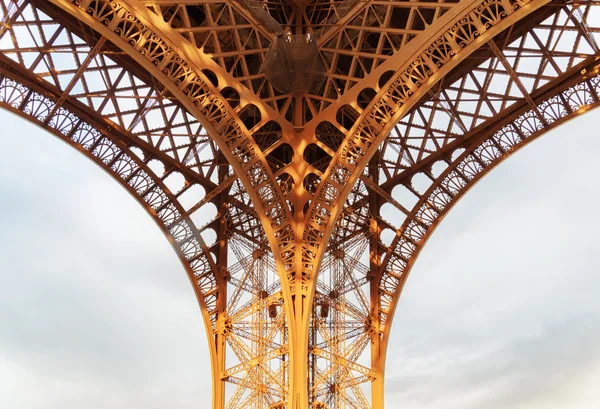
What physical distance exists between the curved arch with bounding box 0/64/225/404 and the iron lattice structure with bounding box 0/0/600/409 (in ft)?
0.14

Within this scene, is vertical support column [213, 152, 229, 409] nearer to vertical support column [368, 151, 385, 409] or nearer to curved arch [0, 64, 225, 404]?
curved arch [0, 64, 225, 404]

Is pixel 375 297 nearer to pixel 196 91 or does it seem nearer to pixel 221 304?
pixel 221 304

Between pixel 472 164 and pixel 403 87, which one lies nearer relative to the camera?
pixel 403 87

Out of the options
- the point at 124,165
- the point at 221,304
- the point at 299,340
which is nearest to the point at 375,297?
the point at 221,304

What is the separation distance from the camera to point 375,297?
83.6 feet

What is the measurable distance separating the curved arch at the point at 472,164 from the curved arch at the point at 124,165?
5.63 metres

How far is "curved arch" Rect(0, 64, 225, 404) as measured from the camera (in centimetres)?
2147

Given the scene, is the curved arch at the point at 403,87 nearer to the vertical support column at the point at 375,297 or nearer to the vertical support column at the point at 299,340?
the vertical support column at the point at 299,340

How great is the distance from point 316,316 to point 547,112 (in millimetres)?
9284

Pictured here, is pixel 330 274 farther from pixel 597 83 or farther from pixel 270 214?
pixel 597 83

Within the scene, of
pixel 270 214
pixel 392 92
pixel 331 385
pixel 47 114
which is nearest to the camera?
pixel 392 92

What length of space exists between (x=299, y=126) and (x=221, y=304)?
737 cm

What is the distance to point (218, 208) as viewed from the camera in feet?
87.5

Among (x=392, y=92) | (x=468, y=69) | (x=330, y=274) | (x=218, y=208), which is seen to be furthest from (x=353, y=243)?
(x=392, y=92)
